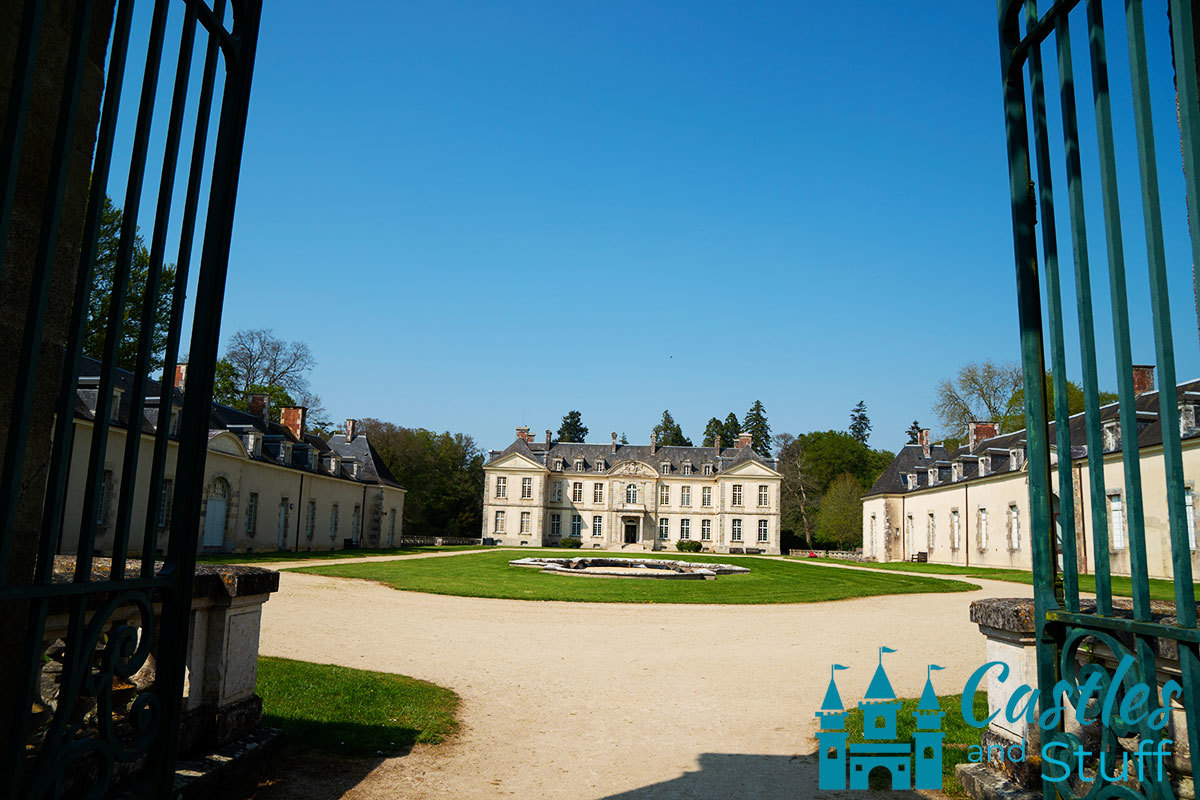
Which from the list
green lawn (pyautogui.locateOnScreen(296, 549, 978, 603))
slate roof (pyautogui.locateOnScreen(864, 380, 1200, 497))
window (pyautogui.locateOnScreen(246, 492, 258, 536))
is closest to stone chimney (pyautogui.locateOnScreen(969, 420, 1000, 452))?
slate roof (pyautogui.locateOnScreen(864, 380, 1200, 497))

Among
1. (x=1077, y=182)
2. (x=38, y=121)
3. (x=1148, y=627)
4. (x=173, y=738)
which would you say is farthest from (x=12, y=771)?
(x=1077, y=182)

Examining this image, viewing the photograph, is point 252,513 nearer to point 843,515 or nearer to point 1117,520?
point 1117,520

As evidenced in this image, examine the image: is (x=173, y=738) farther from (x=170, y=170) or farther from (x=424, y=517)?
(x=424, y=517)

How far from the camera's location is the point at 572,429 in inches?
3489

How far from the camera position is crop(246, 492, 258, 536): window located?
29.0 metres

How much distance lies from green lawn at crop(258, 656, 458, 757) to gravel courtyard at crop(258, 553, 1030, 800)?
0.21m

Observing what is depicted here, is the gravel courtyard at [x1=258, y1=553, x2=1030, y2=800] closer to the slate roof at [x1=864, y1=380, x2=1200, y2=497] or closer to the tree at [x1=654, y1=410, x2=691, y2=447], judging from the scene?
the slate roof at [x1=864, y1=380, x2=1200, y2=497]

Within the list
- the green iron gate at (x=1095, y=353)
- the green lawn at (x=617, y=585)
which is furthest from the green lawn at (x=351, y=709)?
the green lawn at (x=617, y=585)

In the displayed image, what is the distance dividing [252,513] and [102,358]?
30.1 metres

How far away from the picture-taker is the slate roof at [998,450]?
22.5 meters

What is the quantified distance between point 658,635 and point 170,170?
8464 mm

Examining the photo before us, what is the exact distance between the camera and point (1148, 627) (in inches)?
72.4

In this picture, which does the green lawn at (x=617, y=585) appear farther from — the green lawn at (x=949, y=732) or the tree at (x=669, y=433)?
the tree at (x=669, y=433)

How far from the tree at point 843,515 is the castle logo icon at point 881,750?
4268 cm
